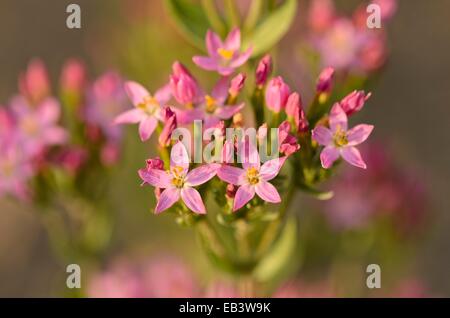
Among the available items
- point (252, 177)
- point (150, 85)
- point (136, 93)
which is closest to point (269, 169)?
point (252, 177)

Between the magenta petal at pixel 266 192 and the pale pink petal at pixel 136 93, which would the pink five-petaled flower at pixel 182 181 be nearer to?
the magenta petal at pixel 266 192

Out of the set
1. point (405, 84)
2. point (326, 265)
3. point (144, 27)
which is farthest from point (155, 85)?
point (405, 84)

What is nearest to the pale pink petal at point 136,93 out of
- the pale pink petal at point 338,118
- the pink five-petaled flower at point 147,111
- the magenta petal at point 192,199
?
the pink five-petaled flower at point 147,111

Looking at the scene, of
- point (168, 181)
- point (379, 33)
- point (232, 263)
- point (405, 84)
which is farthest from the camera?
point (405, 84)

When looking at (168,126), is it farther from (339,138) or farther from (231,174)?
(339,138)

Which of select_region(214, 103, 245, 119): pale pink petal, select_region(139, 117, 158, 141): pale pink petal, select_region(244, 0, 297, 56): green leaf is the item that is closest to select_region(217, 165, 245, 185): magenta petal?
select_region(214, 103, 245, 119): pale pink petal

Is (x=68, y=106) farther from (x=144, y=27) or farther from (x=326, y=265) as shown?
(x=326, y=265)
